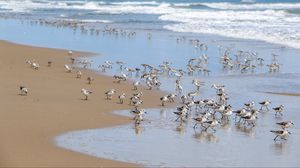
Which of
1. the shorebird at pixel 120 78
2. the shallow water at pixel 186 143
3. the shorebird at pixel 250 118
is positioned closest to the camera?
the shallow water at pixel 186 143

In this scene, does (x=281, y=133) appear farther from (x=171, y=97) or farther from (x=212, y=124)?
(x=171, y=97)

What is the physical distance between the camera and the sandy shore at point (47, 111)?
1087 centimetres

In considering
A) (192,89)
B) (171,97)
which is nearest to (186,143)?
(171,97)

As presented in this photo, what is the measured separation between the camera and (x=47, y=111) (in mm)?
14977

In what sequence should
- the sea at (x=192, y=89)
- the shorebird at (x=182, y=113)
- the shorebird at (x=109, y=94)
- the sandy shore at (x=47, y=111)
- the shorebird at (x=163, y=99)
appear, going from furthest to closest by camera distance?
1. the shorebird at (x=109, y=94)
2. the shorebird at (x=163, y=99)
3. the shorebird at (x=182, y=113)
4. the sea at (x=192, y=89)
5. the sandy shore at (x=47, y=111)

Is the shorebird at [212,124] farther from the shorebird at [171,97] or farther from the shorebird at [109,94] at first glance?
the shorebird at [109,94]

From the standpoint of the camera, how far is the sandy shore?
10867mm

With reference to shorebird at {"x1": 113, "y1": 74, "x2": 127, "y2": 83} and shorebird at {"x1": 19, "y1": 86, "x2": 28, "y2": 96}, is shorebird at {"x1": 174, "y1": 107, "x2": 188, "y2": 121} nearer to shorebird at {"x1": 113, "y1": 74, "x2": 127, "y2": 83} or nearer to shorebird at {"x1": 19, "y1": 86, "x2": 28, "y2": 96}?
shorebird at {"x1": 19, "y1": 86, "x2": 28, "y2": 96}

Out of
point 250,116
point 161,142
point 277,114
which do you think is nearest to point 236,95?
point 277,114

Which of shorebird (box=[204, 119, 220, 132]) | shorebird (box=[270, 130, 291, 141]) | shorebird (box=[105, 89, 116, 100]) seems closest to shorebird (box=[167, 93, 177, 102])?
shorebird (box=[105, 89, 116, 100])

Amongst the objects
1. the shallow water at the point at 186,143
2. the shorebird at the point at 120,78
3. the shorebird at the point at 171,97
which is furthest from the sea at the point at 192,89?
the shorebird at the point at 171,97

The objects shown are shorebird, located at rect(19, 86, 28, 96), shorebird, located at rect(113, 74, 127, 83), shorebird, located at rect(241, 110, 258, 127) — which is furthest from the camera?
shorebird, located at rect(113, 74, 127, 83)

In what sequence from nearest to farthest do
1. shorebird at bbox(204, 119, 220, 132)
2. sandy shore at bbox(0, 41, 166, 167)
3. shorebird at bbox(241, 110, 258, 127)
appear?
sandy shore at bbox(0, 41, 166, 167), shorebird at bbox(204, 119, 220, 132), shorebird at bbox(241, 110, 258, 127)

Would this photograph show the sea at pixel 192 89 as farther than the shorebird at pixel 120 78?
No
